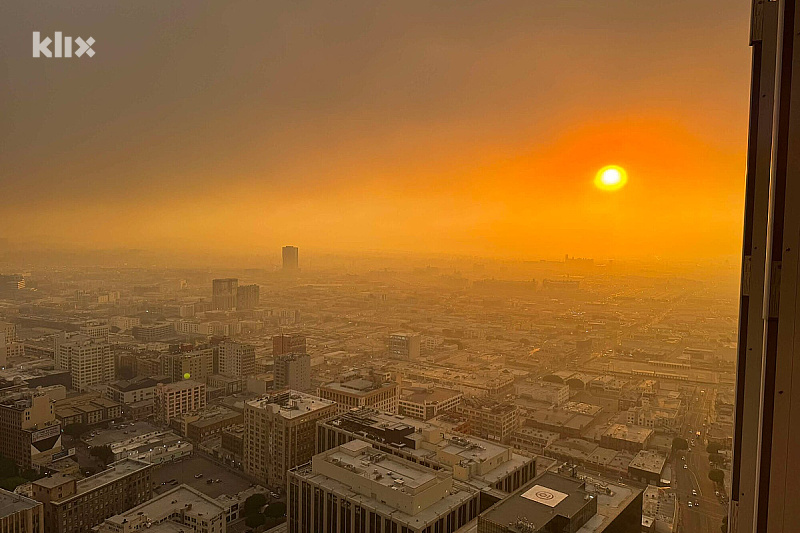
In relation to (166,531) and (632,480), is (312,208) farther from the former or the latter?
(632,480)

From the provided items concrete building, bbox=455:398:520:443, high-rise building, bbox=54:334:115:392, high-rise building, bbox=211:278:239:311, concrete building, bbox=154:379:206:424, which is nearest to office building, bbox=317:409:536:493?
concrete building, bbox=455:398:520:443

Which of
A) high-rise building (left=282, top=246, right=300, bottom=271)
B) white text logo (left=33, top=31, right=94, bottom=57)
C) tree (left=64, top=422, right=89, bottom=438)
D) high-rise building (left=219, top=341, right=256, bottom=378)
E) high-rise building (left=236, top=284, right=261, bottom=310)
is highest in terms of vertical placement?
white text logo (left=33, top=31, right=94, bottom=57)

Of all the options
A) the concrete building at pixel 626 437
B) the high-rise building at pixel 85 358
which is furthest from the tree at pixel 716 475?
the high-rise building at pixel 85 358

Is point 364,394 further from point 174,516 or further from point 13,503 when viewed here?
point 13,503

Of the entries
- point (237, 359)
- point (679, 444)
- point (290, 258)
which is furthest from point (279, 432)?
point (679, 444)

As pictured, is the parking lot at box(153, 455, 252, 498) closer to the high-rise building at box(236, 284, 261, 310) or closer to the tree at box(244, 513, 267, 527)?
the tree at box(244, 513, 267, 527)
